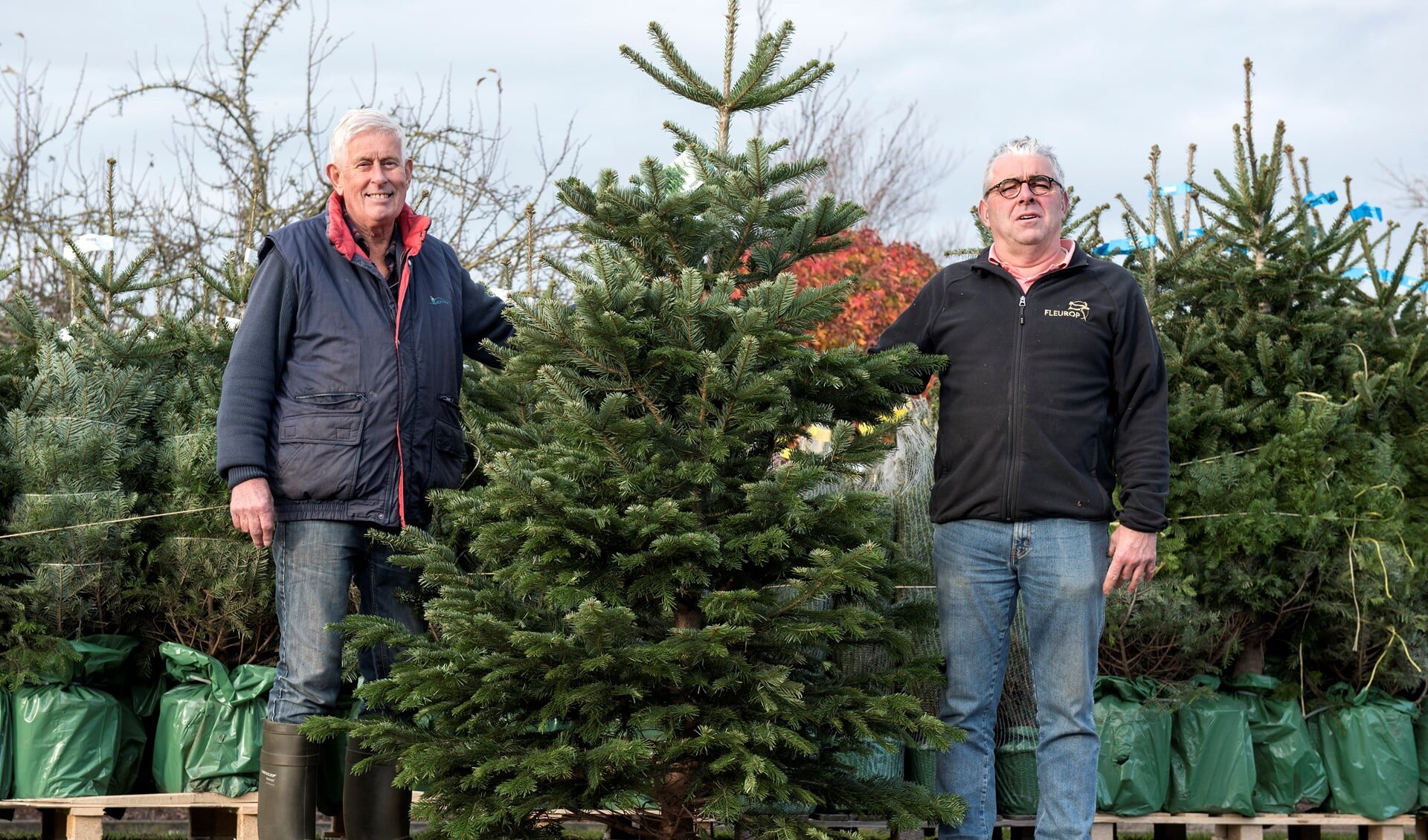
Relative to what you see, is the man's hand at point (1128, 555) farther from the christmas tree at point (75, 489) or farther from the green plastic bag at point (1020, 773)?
the christmas tree at point (75, 489)

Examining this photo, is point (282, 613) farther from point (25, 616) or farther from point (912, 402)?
point (912, 402)

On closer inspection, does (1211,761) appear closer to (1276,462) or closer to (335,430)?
(1276,462)

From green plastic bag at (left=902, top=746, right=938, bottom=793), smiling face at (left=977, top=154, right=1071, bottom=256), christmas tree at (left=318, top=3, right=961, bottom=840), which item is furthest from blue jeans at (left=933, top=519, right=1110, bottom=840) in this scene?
smiling face at (left=977, top=154, right=1071, bottom=256)

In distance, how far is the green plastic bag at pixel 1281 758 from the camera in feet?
14.2

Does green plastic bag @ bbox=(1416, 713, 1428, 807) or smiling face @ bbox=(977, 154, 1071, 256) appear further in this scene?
green plastic bag @ bbox=(1416, 713, 1428, 807)

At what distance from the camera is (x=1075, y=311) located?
122 inches

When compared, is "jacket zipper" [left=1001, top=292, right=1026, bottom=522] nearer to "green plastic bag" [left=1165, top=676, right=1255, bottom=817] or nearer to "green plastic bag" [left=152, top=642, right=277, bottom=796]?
"green plastic bag" [left=1165, top=676, right=1255, bottom=817]

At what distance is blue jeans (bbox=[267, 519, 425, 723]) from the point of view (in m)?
3.07

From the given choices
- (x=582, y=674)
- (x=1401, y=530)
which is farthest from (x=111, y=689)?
(x=1401, y=530)

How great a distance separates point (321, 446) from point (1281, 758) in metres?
3.54

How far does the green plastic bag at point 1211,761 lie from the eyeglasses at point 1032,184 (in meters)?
2.09

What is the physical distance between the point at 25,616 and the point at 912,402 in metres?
3.21

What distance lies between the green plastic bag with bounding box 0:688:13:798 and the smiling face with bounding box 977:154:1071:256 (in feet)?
11.4

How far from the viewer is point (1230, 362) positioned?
463cm
